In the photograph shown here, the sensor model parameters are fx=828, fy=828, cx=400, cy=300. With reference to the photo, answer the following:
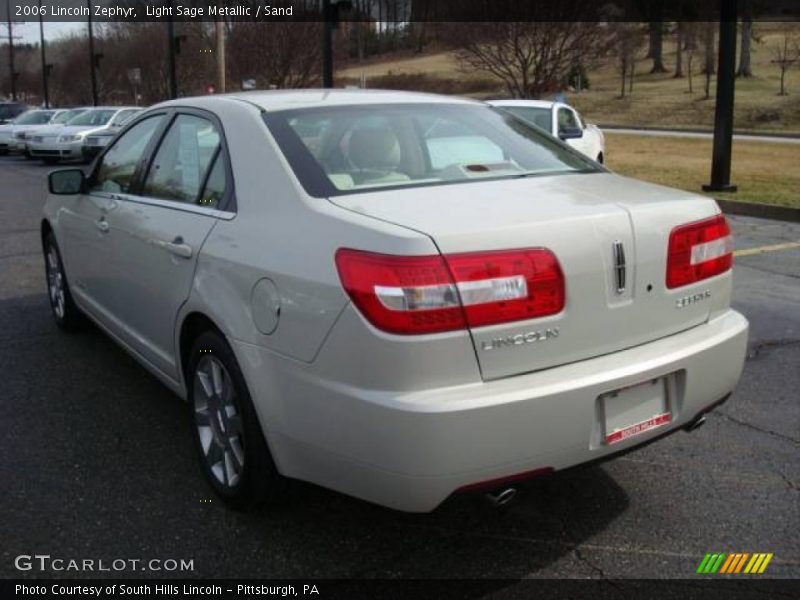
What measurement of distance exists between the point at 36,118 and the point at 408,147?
87.2ft

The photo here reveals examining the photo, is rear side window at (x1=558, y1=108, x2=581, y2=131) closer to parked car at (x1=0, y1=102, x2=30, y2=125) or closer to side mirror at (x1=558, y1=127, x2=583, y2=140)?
side mirror at (x1=558, y1=127, x2=583, y2=140)

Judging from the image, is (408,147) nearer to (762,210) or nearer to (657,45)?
(762,210)

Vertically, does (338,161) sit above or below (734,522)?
above

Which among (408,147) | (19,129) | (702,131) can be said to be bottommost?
(702,131)

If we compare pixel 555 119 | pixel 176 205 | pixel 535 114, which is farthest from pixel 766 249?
pixel 176 205

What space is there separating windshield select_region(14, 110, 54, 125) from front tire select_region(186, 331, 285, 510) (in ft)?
85.5

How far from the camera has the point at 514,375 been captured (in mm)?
2488

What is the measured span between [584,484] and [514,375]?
1101mm

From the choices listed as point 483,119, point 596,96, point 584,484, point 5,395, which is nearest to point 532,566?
point 584,484

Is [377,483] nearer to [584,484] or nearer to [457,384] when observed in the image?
[457,384]

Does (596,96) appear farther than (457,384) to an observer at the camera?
Yes

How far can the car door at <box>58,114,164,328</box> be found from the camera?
420 cm

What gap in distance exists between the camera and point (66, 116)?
2517cm

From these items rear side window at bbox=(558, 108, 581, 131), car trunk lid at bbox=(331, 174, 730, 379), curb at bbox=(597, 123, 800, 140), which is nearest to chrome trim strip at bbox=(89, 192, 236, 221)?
car trunk lid at bbox=(331, 174, 730, 379)
